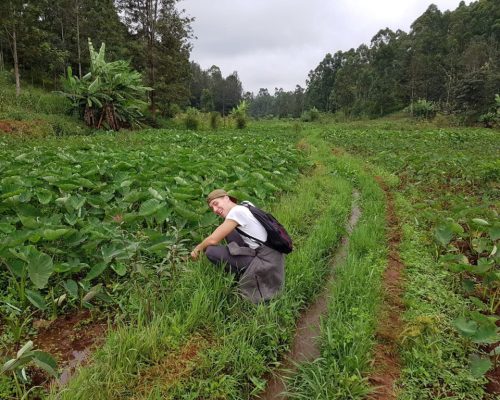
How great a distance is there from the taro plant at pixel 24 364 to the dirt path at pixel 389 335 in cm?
176

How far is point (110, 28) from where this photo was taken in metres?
19.9

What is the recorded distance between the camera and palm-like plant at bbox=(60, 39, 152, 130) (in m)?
13.3

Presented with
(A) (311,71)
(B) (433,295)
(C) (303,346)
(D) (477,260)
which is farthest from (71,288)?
(A) (311,71)

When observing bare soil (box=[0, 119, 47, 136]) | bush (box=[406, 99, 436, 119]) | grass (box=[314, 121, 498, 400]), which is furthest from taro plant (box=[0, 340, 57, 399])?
bush (box=[406, 99, 436, 119])

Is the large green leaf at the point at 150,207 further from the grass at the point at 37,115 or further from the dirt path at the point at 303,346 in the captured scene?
the grass at the point at 37,115

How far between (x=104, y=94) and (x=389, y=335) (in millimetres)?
13594

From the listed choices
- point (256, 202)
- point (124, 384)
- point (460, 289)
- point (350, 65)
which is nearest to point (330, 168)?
point (256, 202)

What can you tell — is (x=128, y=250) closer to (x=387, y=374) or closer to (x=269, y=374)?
(x=269, y=374)

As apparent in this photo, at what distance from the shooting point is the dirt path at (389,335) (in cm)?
218

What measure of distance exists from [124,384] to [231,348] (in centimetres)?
66

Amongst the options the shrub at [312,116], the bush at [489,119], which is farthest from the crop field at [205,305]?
the shrub at [312,116]

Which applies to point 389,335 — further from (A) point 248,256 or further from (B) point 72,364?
(B) point 72,364

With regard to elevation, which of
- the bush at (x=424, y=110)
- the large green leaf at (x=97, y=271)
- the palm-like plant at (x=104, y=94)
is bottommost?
the large green leaf at (x=97, y=271)

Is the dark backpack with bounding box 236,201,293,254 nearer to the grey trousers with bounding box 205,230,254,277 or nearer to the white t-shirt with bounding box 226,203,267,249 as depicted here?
the white t-shirt with bounding box 226,203,267,249
